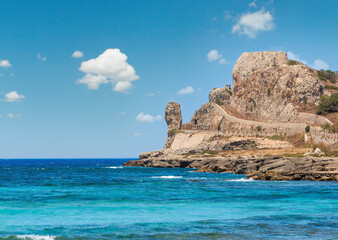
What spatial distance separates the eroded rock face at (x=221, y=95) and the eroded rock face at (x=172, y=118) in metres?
21.0

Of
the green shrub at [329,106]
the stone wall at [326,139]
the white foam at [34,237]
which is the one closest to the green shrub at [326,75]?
the green shrub at [329,106]

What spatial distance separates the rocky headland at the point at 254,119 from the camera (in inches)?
4520

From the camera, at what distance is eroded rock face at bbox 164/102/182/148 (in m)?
165

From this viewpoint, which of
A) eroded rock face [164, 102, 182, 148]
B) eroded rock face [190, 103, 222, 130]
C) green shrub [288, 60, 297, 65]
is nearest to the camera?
green shrub [288, 60, 297, 65]

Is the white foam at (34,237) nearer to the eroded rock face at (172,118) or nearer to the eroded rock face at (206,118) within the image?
the eroded rock face at (206,118)

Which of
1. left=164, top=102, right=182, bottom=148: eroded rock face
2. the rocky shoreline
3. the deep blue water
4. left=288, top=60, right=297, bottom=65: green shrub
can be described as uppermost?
left=288, top=60, right=297, bottom=65: green shrub

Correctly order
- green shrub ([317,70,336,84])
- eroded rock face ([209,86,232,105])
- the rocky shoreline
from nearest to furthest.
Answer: the rocky shoreline
green shrub ([317,70,336,84])
eroded rock face ([209,86,232,105])

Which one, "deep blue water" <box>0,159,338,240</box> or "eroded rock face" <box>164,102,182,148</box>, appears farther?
"eroded rock face" <box>164,102,182,148</box>

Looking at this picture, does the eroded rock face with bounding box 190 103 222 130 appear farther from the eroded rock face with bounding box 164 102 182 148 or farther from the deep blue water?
the deep blue water

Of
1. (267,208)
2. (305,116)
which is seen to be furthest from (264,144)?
(267,208)

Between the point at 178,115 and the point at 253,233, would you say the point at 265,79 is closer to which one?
the point at 178,115

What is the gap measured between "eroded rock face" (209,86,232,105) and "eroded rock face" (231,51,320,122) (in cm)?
1057

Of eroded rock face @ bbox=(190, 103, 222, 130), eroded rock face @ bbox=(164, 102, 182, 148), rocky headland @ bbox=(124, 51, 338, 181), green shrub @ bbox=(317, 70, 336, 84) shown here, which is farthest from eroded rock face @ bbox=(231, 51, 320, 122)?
eroded rock face @ bbox=(164, 102, 182, 148)

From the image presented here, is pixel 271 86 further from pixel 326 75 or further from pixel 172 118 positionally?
pixel 172 118
